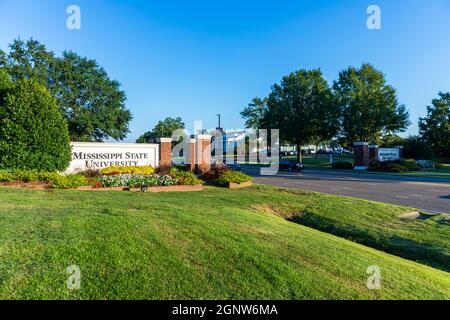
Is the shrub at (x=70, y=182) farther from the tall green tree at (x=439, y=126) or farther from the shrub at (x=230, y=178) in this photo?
the tall green tree at (x=439, y=126)

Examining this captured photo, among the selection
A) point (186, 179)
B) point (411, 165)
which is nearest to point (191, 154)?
point (186, 179)

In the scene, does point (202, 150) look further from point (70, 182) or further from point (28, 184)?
point (28, 184)

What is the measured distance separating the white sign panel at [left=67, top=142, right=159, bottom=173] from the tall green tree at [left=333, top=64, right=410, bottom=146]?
95.4ft

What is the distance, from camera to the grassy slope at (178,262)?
11.7 feet

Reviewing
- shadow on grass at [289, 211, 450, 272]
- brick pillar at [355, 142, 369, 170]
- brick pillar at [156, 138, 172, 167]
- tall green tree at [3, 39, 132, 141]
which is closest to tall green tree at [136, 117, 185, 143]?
tall green tree at [3, 39, 132, 141]

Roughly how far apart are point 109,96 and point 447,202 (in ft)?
→ 94.3

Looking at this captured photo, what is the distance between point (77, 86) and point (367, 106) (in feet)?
106

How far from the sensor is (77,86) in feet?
96.9

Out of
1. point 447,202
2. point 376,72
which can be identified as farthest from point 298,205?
point 376,72

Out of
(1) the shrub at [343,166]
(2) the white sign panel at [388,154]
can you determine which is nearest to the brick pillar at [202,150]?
(1) the shrub at [343,166]

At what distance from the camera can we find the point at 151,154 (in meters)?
17.5

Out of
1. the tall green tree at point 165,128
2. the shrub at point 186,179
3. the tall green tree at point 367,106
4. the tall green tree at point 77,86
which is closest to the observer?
the shrub at point 186,179

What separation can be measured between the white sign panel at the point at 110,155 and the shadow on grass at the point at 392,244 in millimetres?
10210

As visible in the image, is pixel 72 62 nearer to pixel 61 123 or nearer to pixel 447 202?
pixel 61 123
